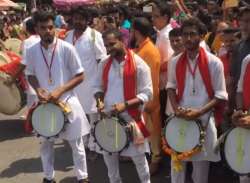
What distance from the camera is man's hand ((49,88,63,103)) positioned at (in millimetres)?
4898

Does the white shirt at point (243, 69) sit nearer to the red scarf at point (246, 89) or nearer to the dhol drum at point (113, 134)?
the red scarf at point (246, 89)

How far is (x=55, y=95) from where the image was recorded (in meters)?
4.91

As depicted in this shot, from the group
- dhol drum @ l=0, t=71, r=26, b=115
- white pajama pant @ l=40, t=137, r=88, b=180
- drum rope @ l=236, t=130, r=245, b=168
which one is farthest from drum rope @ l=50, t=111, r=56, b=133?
dhol drum @ l=0, t=71, r=26, b=115

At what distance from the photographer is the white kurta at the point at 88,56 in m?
6.45

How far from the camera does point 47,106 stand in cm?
497

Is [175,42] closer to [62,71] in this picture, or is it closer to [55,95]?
[62,71]

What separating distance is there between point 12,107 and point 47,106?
2841 millimetres

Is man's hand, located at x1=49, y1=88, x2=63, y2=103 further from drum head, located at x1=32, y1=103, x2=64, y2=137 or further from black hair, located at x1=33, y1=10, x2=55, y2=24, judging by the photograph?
black hair, located at x1=33, y1=10, x2=55, y2=24

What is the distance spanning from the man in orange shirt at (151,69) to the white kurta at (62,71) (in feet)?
2.49

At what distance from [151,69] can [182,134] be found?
1.42 meters

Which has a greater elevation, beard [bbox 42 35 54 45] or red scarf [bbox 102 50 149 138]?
beard [bbox 42 35 54 45]

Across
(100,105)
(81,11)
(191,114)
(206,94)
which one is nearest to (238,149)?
(191,114)

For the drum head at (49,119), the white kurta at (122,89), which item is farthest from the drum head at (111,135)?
the drum head at (49,119)

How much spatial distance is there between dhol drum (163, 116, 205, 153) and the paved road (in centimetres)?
145
